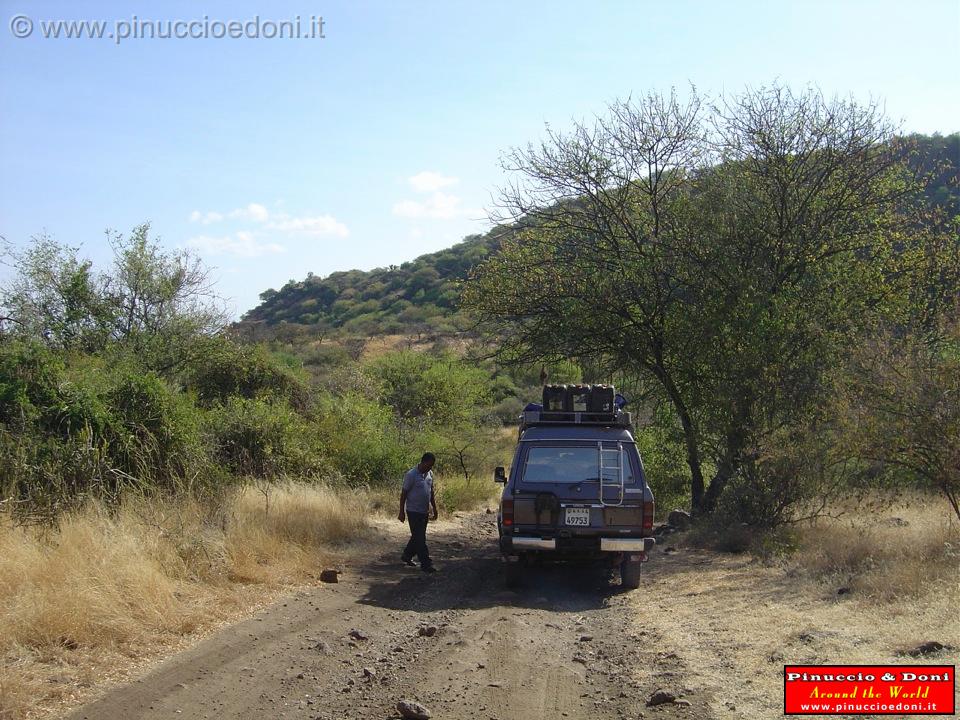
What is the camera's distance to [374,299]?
255ft

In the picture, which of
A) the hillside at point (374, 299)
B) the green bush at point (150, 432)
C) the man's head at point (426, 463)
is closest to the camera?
the man's head at point (426, 463)

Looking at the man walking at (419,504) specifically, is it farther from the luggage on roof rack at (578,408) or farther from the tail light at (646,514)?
the tail light at (646,514)

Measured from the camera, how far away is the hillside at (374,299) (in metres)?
64.4

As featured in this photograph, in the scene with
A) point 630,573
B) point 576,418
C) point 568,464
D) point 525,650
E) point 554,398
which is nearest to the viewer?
point 525,650

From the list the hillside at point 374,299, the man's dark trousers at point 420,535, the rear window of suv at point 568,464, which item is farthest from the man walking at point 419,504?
the hillside at point 374,299

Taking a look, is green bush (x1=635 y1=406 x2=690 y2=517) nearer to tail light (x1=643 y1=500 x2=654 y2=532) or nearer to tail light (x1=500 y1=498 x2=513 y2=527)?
tail light (x1=643 y1=500 x2=654 y2=532)

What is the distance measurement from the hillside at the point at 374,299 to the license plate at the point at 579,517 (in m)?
46.9

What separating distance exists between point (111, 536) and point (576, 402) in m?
6.36

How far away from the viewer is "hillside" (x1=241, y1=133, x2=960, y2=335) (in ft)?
203

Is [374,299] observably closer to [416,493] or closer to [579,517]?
[416,493]

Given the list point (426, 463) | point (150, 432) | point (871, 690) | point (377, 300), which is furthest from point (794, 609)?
point (377, 300)

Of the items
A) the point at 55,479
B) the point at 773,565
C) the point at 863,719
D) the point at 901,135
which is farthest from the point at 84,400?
the point at 901,135

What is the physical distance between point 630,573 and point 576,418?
2.23m

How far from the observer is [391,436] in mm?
22312
